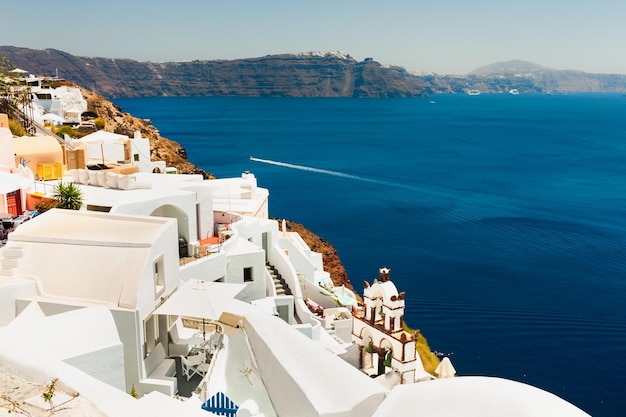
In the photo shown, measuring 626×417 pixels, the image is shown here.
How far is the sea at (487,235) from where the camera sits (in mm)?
36875

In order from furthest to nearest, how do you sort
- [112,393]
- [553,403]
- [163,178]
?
[163,178] → [112,393] → [553,403]

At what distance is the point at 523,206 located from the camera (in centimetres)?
7138

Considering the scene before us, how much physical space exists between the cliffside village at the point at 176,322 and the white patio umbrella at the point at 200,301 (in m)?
0.04

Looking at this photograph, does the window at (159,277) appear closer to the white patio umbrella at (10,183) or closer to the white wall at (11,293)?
the white wall at (11,293)

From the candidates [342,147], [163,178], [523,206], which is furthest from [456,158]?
[163,178]

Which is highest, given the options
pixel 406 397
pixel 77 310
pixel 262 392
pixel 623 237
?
pixel 406 397

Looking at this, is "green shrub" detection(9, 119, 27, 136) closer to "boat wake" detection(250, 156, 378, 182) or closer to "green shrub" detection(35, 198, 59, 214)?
"green shrub" detection(35, 198, 59, 214)

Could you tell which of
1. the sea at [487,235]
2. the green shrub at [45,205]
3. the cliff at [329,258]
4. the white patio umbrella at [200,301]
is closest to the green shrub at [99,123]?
the sea at [487,235]

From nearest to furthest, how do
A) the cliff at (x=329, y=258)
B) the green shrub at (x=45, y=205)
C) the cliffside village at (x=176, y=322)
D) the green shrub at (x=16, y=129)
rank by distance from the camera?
the cliffside village at (x=176, y=322) < the green shrub at (x=45, y=205) < the green shrub at (x=16, y=129) < the cliff at (x=329, y=258)

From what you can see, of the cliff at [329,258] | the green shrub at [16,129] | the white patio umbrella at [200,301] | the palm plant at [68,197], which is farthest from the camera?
the cliff at [329,258]

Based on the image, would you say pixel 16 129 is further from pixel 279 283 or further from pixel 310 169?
pixel 310 169

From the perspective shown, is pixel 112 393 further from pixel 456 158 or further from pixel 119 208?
pixel 456 158

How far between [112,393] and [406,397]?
415cm

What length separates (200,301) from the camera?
51.1ft
